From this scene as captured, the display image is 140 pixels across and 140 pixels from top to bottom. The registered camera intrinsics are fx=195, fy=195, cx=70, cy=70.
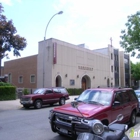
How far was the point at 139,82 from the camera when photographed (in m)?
62.6

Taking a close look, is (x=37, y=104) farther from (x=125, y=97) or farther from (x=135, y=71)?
(x=135, y=71)

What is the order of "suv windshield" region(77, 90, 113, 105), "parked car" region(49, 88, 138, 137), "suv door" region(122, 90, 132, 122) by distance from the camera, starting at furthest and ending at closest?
1. "suv door" region(122, 90, 132, 122)
2. "suv windshield" region(77, 90, 113, 105)
3. "parked car" region(49, 88, 138, 137)

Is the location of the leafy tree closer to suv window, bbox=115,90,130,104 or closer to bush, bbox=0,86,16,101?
bush, bbox=0,86,16,101

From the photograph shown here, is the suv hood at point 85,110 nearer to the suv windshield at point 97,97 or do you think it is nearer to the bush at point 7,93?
the suv windshield at point 97,97

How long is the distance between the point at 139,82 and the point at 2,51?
53.8 metres

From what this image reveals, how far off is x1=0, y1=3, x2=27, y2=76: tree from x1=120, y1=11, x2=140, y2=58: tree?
10.9 meters

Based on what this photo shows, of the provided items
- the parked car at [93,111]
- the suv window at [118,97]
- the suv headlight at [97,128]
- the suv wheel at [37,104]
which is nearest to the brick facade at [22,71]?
the suv wheel at [37,104]

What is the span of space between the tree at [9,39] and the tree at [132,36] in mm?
10927

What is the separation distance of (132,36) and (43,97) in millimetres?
11266

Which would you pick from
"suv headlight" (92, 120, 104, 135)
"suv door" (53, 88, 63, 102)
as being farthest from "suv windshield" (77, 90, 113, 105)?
"suv door" (53, 88, 63, 102)

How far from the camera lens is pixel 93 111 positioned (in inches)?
237

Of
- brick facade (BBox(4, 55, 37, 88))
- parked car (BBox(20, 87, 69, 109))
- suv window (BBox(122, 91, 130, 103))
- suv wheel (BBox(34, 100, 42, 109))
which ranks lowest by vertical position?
suv wheel (BBox(34, 100, 42, 109))

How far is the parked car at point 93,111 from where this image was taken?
18.9 feet

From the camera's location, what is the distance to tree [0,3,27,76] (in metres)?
16.8
